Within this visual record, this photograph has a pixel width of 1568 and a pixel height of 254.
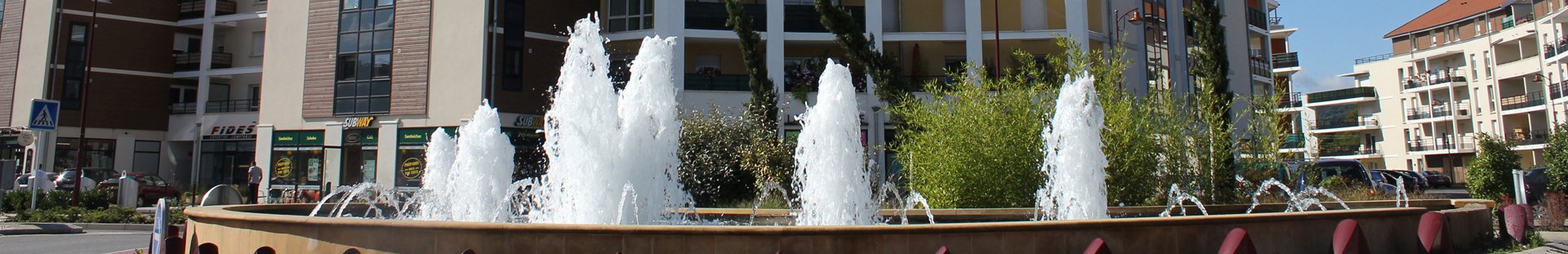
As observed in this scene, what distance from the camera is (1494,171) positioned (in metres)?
17.7

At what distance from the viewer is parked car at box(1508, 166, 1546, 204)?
2330cm

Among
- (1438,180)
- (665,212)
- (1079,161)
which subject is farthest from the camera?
(1438,180)

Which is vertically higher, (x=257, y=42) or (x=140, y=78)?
(x=257, y=42)

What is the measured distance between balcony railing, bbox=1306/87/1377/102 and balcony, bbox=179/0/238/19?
241ft

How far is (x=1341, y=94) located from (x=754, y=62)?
68466 mm

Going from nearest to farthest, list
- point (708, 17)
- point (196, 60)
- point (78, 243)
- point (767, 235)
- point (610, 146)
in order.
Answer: point (767, 235) → point (610, 146) → point (78, 243) → point (708, 17) → point (196, 60)

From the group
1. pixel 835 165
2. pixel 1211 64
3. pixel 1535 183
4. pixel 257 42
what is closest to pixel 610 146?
pixel 835 165

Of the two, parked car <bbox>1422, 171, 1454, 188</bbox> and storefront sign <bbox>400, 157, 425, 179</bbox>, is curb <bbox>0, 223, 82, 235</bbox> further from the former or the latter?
→ parked car <bbox>1422, 171, 1454, 188</bbox>

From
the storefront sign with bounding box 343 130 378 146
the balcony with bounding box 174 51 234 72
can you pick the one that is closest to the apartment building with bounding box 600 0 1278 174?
the storefront sign with bounding box 343 130 378 146

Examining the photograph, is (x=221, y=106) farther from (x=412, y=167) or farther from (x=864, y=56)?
(x=864, y=56)

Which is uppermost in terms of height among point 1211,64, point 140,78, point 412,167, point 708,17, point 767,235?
point 708,17

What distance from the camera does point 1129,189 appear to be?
14.5m

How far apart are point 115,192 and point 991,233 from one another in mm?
25242

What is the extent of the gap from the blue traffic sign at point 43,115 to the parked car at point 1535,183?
1116 inches
